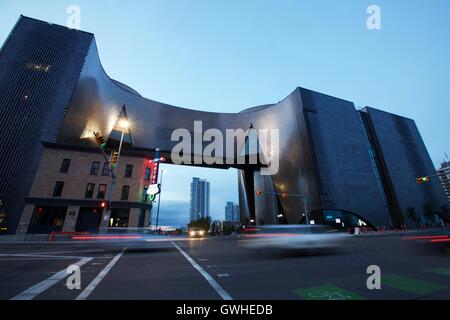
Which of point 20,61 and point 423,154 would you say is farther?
point 423,154

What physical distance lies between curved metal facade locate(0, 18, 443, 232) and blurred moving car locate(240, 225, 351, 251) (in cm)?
3008

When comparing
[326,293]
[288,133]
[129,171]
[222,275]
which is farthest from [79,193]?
[288,133]

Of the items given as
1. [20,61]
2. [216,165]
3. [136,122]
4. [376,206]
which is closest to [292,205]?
[376,206]

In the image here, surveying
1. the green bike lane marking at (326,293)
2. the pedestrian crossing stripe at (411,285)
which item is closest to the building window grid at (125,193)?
the green bike lane marking at (326,293)

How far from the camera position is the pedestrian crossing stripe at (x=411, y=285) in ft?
15.5

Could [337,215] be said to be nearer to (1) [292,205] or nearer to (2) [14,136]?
(1) [292,205]

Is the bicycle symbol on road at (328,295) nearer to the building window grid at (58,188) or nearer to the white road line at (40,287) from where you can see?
the white road line at (40,287)

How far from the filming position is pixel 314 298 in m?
4.17

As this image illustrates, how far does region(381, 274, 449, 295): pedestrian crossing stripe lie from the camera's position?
4.71 meters

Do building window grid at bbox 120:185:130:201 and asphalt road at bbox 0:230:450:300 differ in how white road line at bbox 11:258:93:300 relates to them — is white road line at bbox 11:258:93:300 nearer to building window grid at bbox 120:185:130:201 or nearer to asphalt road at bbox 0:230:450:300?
asphalt road at bbox 0:230:450:300

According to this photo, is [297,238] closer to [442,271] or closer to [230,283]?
[442,271]

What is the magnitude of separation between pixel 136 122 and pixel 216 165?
25302 mm

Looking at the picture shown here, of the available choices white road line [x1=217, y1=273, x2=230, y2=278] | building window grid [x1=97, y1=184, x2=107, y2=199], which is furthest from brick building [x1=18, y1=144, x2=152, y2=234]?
white road line [x1=217, y1=273, x2=230, y2=278]

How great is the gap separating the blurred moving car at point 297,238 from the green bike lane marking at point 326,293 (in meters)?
5.43
